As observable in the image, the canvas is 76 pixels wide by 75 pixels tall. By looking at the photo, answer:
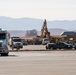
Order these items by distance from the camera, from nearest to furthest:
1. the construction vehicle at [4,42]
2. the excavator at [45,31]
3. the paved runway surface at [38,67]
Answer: the paved runway surface at [38,67]
the construction vehicle at [4,42]
the excavator at [45,31]

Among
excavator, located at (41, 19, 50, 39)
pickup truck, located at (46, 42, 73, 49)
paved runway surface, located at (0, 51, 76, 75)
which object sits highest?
excavator, located at (41, 19, 50, 39)

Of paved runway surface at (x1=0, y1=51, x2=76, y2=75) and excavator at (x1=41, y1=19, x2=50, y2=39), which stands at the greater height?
excavator at (x1=41, y1=19, x2=50, y2=39)

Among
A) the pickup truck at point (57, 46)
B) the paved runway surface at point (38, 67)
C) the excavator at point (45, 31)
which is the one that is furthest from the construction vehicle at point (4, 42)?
the excavator at point (45, 31)

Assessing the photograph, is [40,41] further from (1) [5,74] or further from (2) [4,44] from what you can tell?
(1) [5,74]

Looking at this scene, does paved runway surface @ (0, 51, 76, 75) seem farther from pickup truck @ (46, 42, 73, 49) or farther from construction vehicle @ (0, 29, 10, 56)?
pickup truck @ (46, 42, 73, 49)

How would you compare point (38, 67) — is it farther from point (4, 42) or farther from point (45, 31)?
point (45, 31)

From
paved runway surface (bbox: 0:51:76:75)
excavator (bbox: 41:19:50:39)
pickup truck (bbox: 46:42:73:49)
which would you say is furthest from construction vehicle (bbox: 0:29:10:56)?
excavator (bbox: 41:19:50:39)

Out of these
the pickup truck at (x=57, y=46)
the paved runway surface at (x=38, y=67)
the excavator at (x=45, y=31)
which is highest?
the excavator at (x=45, y=31)

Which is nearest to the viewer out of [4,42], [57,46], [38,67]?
[38,67]

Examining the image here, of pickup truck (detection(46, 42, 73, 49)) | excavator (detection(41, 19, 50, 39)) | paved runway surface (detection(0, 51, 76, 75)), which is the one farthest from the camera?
excavator (detection(41, 19, 50, 39))

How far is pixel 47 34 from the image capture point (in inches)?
5030

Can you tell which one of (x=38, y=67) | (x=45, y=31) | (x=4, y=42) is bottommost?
(x=38, y=67)

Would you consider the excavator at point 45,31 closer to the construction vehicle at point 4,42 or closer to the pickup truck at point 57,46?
the pickup truck at point 57,46

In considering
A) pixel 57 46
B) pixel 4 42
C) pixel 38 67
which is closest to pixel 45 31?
pixel 57 46
